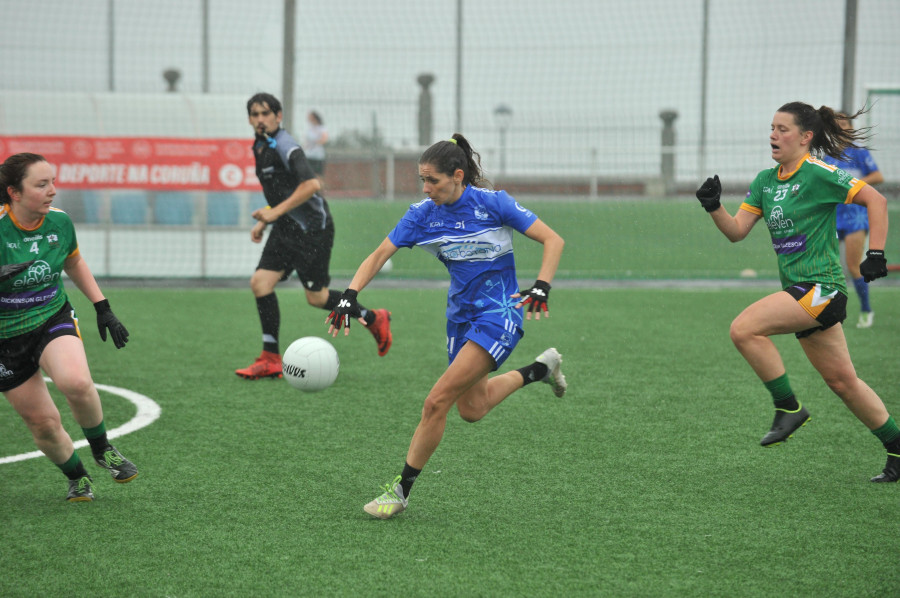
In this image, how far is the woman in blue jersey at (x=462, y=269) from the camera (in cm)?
461

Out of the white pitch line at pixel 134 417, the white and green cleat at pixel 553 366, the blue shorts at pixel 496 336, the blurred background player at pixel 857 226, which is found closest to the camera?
the blue shorts at pixel 496 336

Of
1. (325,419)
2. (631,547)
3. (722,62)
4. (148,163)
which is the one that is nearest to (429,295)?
(148,163)

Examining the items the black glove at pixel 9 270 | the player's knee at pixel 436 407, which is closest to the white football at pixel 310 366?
the player's knee at pixel 436 407

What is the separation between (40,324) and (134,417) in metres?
2.00

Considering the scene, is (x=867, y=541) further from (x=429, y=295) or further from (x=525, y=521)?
(x=429, y=295)

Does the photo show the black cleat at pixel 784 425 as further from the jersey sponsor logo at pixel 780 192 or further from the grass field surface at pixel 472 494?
the jersey sponsor logo at pixel 780 192

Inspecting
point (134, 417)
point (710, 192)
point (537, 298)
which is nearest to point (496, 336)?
point (537, 298)

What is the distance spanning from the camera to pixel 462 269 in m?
4.86

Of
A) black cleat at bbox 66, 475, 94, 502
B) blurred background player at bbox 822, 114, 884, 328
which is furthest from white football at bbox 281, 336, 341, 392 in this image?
blurred background player at bbox 822, 114, 884, 328

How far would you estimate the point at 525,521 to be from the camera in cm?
448

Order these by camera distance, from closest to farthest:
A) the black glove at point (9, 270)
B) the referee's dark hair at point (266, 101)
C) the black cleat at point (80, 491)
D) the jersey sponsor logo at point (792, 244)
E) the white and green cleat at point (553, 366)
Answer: the black glove at point (9, 270) → the black cleat at point (80, 491) → the jersey sponsor logo at point (792, 244) → the white and green cleat at point (553, 366) → the referee's dark hair at point (266, 101)

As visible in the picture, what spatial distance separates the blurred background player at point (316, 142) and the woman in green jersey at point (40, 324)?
455 inches

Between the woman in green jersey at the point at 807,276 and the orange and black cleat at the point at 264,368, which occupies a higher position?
the woman in green jersey at the point at 807,276

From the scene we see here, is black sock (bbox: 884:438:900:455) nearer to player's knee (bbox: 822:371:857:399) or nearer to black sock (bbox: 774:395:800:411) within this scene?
player's knee (bbox: 822:371:857:399)
